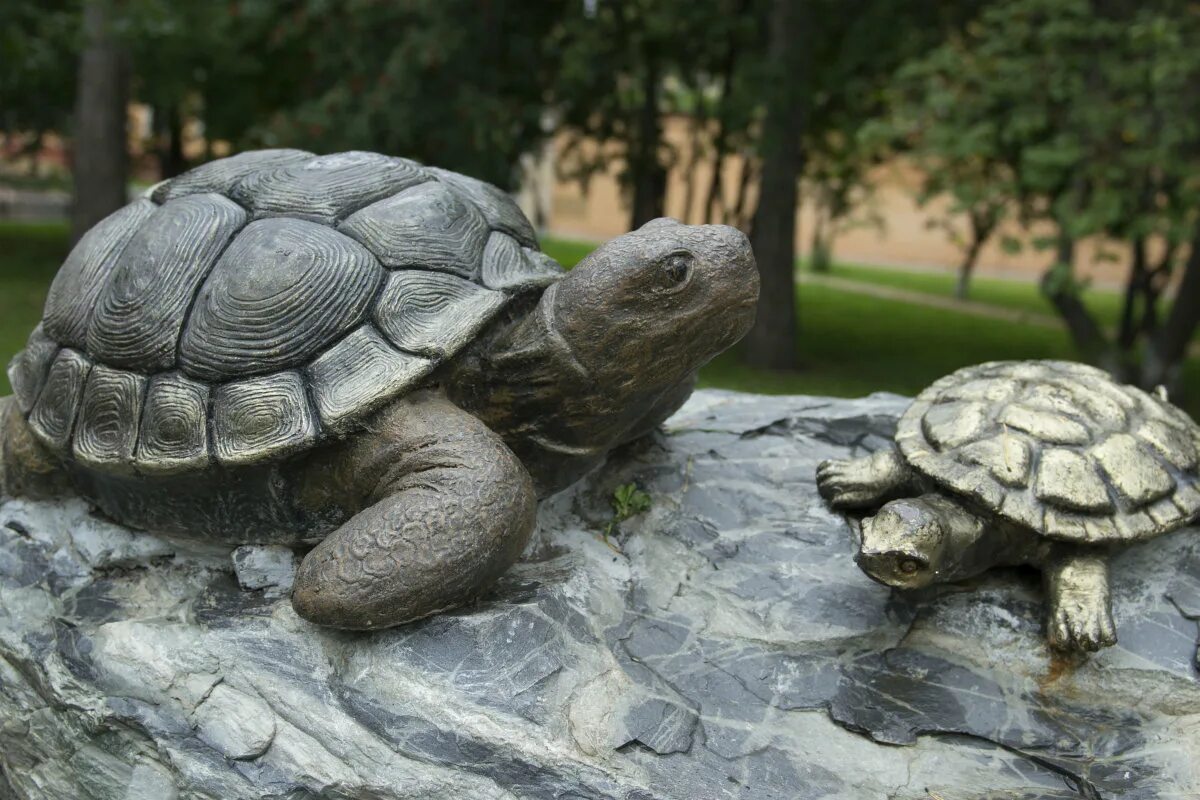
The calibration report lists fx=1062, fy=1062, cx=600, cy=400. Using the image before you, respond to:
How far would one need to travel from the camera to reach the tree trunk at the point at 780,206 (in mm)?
8820

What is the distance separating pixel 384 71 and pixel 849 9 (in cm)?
431

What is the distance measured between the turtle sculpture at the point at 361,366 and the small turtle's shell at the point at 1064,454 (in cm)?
79

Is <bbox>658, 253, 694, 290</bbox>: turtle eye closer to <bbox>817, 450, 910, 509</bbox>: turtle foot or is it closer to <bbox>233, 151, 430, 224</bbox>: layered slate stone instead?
<bbox>233, 151, 430, 224</bbox>: layered slate stone

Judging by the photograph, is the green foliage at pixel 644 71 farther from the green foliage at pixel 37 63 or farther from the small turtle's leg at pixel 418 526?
the small turtle's leg at pixel 418 526

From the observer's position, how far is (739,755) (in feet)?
9.21

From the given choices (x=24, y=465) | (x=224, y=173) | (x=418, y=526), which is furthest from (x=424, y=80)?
(x=418, y=526)

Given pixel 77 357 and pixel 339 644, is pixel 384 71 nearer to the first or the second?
pixel 77 357

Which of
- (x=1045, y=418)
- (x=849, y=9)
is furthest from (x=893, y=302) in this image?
(x=1045, y=418)

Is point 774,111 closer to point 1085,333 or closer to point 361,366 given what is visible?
point 1085,333

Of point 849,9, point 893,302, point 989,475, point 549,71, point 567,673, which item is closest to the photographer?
point 567,673

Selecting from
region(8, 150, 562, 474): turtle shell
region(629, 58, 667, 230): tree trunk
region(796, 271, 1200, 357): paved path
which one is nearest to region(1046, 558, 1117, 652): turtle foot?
region(8, 150, 562, 474): turtle shell

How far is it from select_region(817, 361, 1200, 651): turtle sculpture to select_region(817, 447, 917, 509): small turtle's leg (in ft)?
0.16

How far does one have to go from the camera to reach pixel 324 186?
11.0ft

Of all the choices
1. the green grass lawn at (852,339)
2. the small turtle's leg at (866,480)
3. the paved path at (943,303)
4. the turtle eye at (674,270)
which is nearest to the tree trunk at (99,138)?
the green grass lawn at (852,339)
